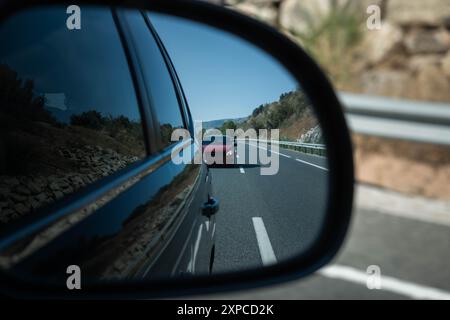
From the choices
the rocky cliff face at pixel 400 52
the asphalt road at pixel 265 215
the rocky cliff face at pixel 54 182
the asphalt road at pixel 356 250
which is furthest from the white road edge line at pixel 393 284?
the rocky cliff face at pixel 400 52

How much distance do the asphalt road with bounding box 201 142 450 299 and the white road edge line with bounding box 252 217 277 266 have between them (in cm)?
2

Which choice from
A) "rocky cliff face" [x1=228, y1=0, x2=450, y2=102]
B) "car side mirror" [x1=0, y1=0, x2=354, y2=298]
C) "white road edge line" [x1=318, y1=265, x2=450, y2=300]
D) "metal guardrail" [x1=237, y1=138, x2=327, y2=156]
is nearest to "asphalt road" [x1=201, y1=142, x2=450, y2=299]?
"white road edge line" [x1=318, y1=265, x2=450, y2=300]

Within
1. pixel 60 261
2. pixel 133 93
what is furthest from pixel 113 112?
pixel 60 261

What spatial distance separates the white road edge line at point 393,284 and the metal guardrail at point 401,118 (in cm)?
178

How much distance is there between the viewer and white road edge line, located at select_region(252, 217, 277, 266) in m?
4.30

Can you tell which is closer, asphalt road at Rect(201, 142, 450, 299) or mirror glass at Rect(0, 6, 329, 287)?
mirror glass at Rect(0, 6, 329, 287)

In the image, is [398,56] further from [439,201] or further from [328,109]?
[328,109]

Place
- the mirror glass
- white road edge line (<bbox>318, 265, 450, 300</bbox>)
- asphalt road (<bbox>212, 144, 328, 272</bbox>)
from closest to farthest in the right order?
the mirror glass, white road edge line (<bbox>318, 265, 450, 300</bbox>), asphalt road (<bbox>212, 144, 328, 272</bbox>)

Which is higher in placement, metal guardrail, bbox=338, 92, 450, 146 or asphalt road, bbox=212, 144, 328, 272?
metal guardrail, bbox=338, 92, 450, 146

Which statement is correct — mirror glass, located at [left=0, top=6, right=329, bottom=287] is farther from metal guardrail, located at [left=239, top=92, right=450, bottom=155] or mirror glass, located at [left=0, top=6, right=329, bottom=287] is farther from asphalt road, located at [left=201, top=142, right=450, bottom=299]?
metal guardrail, located at [left=239, top=92, right=450, bottom=155]

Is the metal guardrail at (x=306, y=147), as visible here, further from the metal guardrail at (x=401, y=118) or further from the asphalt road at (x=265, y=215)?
the metal guardrail at (x=401, y=118)

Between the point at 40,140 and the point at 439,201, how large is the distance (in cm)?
562

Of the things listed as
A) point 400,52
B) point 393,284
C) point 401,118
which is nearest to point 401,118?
point 401,118

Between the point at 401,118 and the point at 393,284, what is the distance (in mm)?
2623
